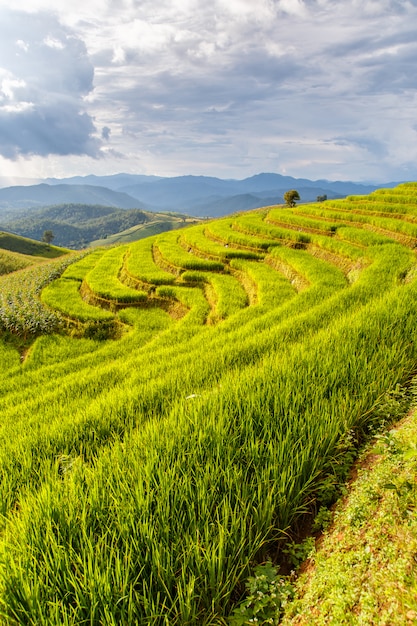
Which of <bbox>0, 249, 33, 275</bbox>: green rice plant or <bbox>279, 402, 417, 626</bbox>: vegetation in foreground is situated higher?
<bbox>0, 249, 33, 275</bbox>: green rice plant

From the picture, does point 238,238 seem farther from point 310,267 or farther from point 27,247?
point 27,247

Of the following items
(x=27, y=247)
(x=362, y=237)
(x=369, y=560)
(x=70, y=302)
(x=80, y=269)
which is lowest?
(x=369, y=560)

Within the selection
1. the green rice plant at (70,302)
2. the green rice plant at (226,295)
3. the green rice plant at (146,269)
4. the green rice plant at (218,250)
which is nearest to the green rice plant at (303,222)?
the green rice plant at (218,250)

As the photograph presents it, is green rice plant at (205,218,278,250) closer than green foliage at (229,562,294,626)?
No

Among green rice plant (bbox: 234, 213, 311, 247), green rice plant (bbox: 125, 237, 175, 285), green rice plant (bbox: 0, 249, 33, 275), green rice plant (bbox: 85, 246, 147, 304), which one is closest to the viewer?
green rice plant (bbox: 85, 246, 147, 304)

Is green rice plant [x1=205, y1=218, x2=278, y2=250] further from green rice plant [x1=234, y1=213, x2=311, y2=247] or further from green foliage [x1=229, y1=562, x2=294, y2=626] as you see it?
green foliage [x1=229, y1=562, x2=294, y2=626]

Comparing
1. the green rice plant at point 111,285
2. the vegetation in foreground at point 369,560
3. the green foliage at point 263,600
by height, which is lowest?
the green foliage at point 263,600

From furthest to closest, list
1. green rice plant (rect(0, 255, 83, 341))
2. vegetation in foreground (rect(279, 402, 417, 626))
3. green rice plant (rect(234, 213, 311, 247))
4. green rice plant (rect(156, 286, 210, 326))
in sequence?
green rice plant (rect(234, 213, 311, 247)), green rice plant (rect(0, 255, 83, 341)), green rice plant (rect(156, 286, 210, 326)), vegetation in foreground (rect(279, 402, 417, 626))

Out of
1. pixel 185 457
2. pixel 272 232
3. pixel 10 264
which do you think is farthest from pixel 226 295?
pixel 10 264

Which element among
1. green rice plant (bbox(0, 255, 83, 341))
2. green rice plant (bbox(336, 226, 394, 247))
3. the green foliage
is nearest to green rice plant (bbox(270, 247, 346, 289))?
green rice plant (bbox(336, 226, 394, 247))

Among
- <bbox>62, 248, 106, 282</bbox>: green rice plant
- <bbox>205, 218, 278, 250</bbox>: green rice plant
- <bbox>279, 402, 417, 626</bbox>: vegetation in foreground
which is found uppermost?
<bbox>205, 218, 278, 250</bbox>: green rice plant

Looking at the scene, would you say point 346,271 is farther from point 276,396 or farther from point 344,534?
point 344,534

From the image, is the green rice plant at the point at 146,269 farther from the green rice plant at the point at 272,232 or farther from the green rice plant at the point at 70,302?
the green rice plant at the point at 272,232

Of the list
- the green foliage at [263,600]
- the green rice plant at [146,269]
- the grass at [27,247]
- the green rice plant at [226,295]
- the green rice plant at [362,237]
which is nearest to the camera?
the green foliage at [263,600]
